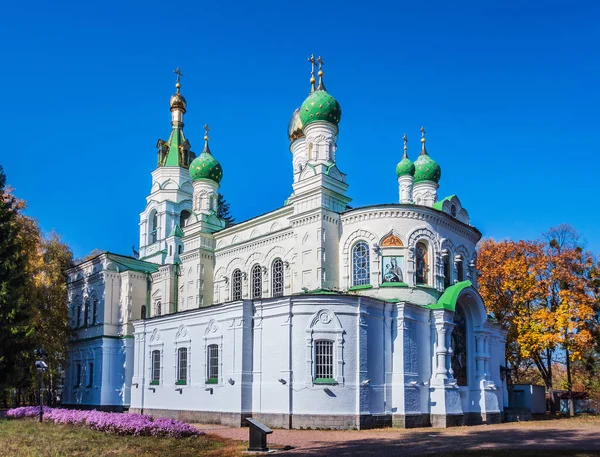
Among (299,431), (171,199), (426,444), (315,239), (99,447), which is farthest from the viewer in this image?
(171,199)

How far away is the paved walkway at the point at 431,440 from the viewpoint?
49.8 feet

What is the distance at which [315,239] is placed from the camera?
87.8 ft

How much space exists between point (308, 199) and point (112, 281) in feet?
49.2

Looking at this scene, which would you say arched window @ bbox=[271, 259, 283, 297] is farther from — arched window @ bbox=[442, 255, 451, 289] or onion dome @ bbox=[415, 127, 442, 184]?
onion dome @ bbox=[415, 127, 442, 184]

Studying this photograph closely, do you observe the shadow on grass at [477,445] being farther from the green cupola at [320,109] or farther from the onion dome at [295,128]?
the onion dome at [295,128]

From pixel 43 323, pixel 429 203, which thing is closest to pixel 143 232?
pixel 43 323

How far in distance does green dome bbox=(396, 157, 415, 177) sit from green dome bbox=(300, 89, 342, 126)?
6.31 meters

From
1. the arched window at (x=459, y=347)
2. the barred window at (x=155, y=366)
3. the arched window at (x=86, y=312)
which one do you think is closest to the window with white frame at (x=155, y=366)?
the barred window at (x=155, y=366)

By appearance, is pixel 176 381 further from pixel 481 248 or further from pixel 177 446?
pixel 481 248

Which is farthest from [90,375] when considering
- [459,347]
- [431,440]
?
[431,440]

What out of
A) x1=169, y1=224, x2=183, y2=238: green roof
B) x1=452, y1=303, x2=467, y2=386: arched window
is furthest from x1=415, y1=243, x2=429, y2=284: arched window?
x1=169, y1=224, x2=183, y2=238: green roof

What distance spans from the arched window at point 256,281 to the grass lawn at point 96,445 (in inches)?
481

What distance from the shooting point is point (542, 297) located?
3284cm

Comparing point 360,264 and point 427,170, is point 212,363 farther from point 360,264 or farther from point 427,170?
point 427,170
